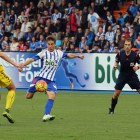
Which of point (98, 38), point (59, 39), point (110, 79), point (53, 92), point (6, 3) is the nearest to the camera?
point (53, 92)

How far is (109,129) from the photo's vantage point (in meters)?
7.30

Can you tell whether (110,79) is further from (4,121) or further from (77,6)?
(4,121)

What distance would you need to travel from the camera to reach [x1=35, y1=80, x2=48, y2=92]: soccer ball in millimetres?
8562

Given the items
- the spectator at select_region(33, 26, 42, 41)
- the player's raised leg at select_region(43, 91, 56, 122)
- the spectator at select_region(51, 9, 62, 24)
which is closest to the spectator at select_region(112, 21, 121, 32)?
the spectator at select_region(51, 9, 62, 24)

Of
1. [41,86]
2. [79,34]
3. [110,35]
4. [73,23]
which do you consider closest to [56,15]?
[73,23]

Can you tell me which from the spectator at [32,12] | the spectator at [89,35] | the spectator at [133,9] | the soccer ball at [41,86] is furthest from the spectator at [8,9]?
the soccer ball at [41,86]

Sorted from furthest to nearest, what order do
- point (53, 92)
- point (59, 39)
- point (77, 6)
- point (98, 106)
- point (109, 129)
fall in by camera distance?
point (77, 6) < point (59, 39) < point (98, 106) < point (53, 92) < point (109, 129)

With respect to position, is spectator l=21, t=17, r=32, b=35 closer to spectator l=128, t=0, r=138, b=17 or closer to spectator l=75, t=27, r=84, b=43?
spectator l=75, t=27, r=84, b=43

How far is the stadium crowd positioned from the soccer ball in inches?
345

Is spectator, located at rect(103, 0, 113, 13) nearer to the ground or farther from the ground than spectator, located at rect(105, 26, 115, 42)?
farther from the ground

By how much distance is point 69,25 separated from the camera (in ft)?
70.2

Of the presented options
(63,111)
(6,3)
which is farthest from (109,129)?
(6,3)

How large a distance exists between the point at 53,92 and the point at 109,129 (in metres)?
1.92

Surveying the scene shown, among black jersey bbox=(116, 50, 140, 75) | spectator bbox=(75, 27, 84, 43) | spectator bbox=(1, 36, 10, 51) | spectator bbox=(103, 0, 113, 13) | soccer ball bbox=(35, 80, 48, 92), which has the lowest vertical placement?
spectator bbox=(1, 36, 10, 51)
